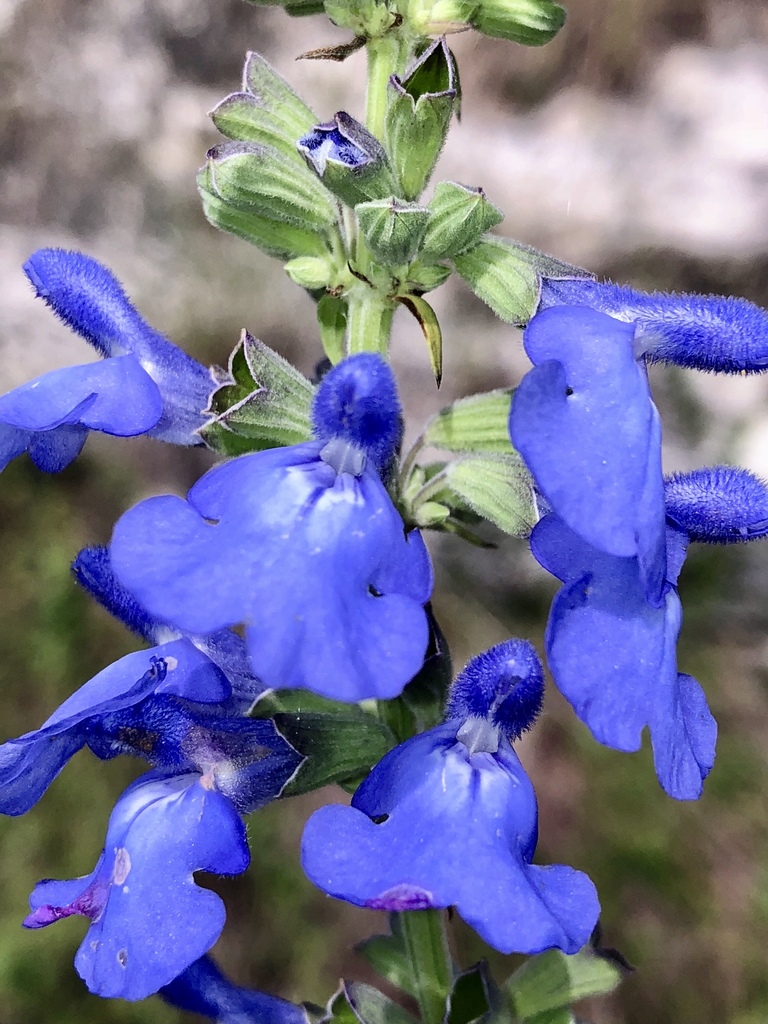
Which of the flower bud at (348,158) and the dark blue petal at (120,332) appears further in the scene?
the dark blue petal at (120,332)

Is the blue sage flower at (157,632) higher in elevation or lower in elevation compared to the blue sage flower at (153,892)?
higher

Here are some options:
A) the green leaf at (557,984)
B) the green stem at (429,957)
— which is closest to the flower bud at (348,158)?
the green stem at (429,957)

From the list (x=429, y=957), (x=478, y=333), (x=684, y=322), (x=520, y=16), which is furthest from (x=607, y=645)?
(x=478, y=333)

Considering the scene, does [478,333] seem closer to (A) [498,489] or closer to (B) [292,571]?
(A) [498,489]

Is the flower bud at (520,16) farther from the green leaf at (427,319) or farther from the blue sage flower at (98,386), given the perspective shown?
the blue sage flower at (98,386)

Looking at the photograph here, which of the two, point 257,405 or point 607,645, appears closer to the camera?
point 607,645

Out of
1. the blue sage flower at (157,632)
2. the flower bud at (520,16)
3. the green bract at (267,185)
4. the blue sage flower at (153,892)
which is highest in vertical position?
the flower bud at (520,16)
